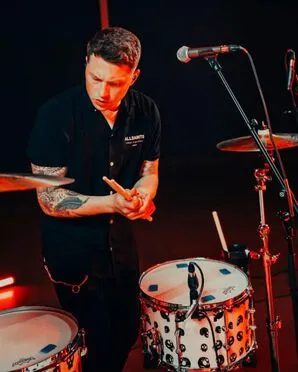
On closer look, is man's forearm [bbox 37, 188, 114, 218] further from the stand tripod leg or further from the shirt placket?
the stand tripod leg

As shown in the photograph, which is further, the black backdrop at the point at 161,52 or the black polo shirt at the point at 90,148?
the black backdrop at the point at 161,52

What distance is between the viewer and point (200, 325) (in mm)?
2174


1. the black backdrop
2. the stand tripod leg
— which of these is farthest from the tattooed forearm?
the black backdrop

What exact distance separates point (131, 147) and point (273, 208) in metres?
3.77

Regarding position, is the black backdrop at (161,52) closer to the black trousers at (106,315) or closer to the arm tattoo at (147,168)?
the arm tattoo at (147,168)

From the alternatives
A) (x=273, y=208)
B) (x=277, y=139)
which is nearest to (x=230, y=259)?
(x=277, y=139)

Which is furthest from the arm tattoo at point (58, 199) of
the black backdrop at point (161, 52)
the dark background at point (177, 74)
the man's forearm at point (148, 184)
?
the black backdrop at point (161, 52)

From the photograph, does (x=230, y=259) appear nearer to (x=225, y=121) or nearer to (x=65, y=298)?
(x=65, y=298)

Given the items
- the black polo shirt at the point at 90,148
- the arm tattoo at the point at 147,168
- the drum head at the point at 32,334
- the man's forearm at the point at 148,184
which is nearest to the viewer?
the drum head at the point at 32,334

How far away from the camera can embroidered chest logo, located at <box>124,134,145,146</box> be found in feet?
7.36

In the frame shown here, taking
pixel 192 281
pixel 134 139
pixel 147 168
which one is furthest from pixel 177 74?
pixel 192 281

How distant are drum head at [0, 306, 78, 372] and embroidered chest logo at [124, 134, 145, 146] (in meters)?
0.85

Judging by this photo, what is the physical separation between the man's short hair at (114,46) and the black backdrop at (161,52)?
18.2 ft

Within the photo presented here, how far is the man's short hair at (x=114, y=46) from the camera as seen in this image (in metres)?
1.95
